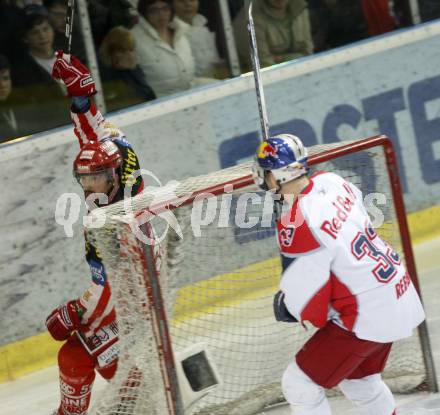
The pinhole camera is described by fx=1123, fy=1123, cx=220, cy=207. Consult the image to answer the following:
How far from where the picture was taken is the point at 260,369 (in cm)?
463

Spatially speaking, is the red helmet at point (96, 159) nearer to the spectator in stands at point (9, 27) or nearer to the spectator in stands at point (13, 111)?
the spectator in stands at point (13, 111)

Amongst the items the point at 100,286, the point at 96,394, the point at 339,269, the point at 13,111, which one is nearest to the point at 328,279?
the point at 339,269

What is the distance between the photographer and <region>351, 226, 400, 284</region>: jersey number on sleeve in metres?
3.37

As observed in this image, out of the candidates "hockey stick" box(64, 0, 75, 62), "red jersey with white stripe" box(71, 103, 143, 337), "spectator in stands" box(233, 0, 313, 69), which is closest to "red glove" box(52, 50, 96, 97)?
"hockey stick" box(64, 0, 75, 62)

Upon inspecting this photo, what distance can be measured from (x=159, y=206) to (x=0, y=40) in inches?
79.4

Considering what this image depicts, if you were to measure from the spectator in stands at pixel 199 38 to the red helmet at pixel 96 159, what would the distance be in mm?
1955

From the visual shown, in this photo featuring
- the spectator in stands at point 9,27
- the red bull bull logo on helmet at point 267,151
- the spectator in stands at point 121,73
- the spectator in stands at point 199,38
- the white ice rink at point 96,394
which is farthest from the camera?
the spectator in stands at point 199,38

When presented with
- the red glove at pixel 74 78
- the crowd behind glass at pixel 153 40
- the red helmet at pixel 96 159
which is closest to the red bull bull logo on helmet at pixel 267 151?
the red helmet at pixel 96 159

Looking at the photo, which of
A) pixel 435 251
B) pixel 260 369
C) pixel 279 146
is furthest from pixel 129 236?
pixel 435 251

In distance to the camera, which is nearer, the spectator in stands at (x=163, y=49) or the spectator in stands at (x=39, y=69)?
the spectator in stands at (x=39, y=69)

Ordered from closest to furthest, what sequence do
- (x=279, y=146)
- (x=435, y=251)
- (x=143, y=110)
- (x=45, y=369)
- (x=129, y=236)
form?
(x=279, y=146) < (x=129, y=236) < (x=45, y=369) < (x=143, y=110) < (x=435, y=251)

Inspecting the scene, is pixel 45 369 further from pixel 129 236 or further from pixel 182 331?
pixel 129 236

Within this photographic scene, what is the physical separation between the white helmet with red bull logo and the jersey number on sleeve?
0.88ft

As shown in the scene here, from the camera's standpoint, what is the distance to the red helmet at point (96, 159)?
402 cm
